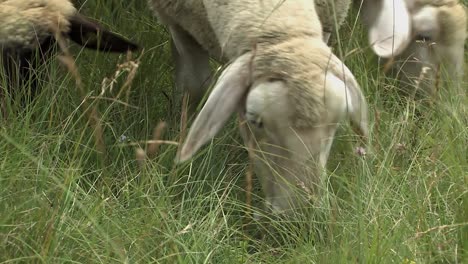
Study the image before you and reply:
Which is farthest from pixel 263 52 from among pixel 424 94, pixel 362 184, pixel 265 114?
pixel 424 94

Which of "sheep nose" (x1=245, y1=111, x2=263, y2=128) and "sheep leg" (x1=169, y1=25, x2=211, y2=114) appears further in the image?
"sheep leg" (x1=169, y1=25, x2=211, y2=114)

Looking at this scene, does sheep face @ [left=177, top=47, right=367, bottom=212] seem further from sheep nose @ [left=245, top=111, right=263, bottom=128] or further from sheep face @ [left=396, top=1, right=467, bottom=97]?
sheep face @ [left=396, top=1, right=467, bottom=97]

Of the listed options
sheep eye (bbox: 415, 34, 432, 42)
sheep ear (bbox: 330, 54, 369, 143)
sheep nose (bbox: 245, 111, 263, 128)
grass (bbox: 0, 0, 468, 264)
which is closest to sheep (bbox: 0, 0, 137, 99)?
grass (bbox: 0, 0, 468, 264)

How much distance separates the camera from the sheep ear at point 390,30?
4.43 m

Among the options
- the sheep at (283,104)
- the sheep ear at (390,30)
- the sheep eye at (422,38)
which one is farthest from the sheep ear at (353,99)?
the sheep eye at (422,38)

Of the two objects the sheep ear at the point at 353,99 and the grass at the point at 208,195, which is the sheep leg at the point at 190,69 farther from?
the sheep ear at the point at 353,99

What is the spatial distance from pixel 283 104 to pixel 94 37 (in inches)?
40.8

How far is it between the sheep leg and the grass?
20 cm

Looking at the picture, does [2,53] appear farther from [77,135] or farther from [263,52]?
[263,52]

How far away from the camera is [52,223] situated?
3404 mm

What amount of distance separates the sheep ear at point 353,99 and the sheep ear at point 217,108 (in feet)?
1.16

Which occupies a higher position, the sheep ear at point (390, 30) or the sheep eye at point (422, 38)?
the sheep ear at point (390, 30)

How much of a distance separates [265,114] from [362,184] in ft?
1.45

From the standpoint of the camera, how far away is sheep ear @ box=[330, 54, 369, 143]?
4090 millimetres
